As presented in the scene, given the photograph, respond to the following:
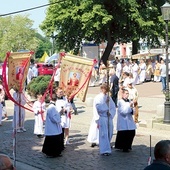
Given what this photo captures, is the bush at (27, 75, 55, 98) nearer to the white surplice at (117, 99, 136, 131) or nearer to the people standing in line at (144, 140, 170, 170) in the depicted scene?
the white surplice at (117, 99, 136, 131)

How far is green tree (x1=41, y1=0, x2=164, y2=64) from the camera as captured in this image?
3831 cm

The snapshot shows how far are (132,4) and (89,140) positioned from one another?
1122 inches

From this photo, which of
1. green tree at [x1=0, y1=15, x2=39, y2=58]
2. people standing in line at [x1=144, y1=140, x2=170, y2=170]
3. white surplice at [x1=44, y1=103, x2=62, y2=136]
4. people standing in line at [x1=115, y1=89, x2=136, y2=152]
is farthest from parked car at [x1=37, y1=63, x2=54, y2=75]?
green tree at [x1=0, y1=15, x2=39, y2=58]

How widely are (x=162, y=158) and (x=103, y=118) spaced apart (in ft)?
20.6

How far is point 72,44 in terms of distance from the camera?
4453 cm

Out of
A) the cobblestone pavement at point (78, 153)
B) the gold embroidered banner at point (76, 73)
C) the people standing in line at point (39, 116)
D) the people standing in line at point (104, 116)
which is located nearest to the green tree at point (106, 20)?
the cobblestone pavement at point (78, 153)

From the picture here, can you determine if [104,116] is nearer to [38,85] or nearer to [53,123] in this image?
[53,123]

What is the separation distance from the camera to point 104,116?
1068 centimetres

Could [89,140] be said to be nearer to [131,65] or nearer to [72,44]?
[131,65]

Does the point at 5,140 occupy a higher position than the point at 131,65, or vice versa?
the point at 131,65

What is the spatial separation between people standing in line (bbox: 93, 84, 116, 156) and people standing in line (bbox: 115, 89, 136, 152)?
0.86 ft

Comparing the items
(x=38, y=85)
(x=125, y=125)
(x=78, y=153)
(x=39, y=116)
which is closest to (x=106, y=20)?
(x=38, y=85)

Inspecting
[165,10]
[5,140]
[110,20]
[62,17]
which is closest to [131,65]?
[110,20]

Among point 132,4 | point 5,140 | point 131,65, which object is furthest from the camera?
point 132,4
